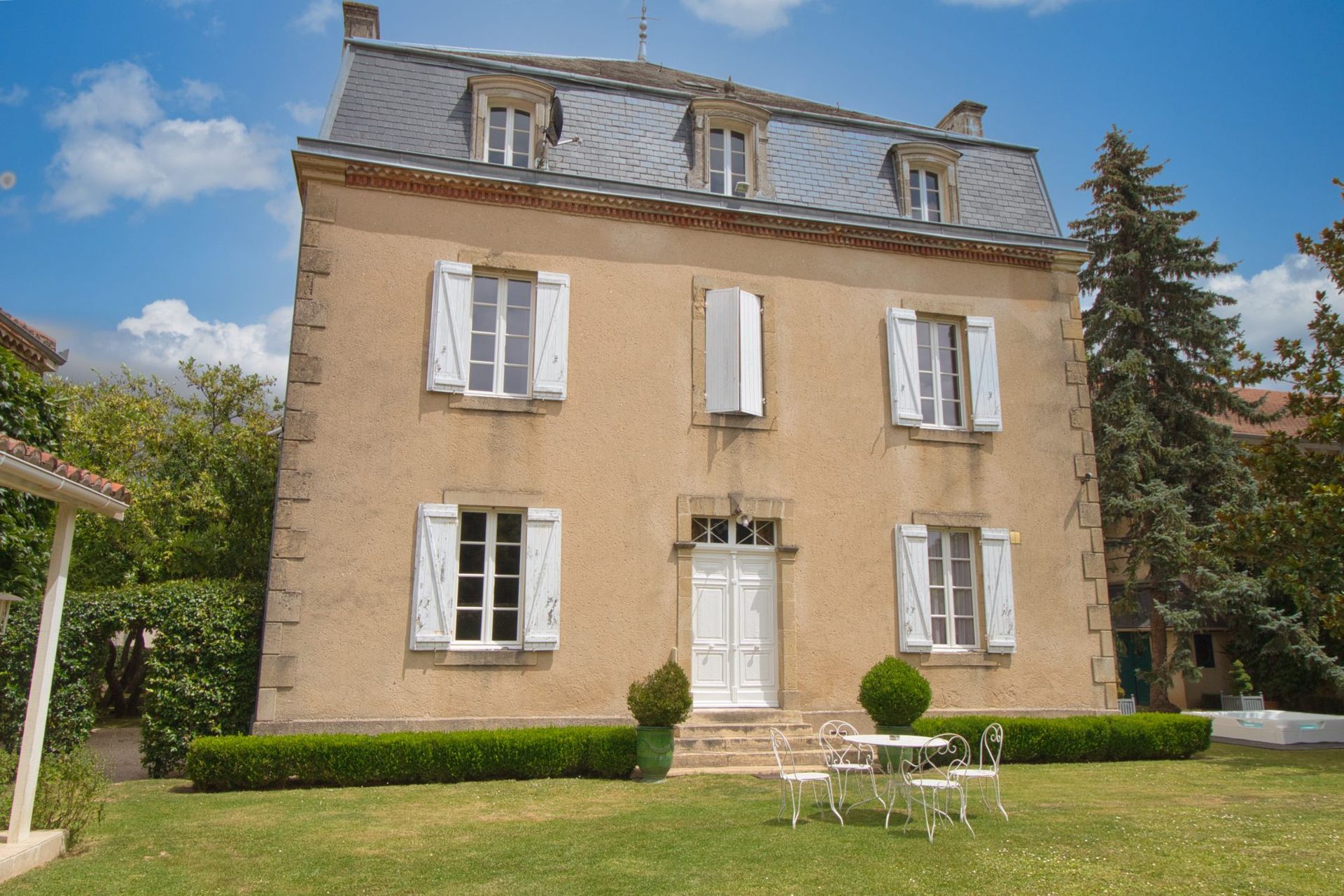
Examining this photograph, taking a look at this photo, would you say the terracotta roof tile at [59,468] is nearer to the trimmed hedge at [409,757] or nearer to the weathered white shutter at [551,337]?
the trimmed hedge at [409,757]

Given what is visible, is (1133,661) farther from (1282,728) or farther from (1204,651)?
(1282,728)

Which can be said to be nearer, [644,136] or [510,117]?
[510,117]

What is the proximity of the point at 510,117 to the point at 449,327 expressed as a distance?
2.88 metres

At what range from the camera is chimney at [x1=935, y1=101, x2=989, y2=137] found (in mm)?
14359

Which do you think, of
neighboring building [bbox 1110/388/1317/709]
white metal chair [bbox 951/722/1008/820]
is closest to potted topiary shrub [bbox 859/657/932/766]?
white metal chair [bbox 951/722/1008/820]

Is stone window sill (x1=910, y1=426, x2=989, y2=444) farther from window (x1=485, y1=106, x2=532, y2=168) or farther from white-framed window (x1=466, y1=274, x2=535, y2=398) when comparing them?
window (x1=485, y1=106, x2=532, y2=168)

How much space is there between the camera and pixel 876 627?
37.2 feet

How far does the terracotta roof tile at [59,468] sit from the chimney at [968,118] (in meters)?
12.5

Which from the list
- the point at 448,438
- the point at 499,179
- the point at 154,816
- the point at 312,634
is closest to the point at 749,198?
the point at 499,179

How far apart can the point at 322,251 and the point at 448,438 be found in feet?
8.37

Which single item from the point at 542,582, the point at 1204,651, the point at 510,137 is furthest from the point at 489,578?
the point at 1204,651

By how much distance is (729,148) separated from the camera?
1230 centimetres

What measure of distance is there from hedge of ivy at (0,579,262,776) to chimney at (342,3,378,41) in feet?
24.6

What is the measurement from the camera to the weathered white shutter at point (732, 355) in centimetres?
1128
